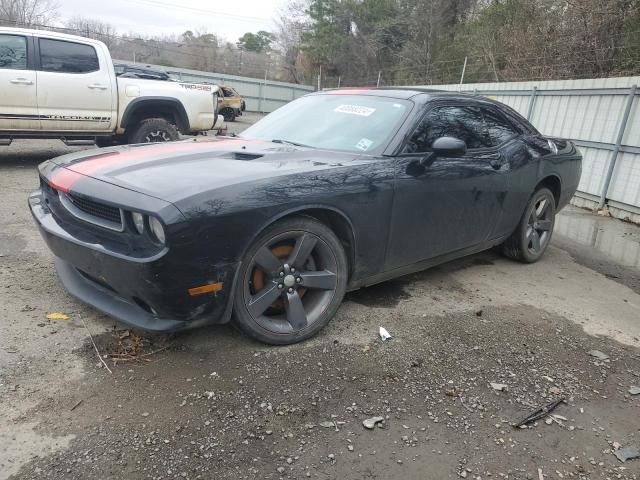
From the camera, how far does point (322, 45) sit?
3562 cm

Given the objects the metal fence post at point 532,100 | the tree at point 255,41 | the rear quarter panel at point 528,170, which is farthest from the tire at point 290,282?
the tree at point 255,41

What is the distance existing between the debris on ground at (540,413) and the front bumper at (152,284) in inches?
63.7

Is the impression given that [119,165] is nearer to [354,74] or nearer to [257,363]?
[257,363]

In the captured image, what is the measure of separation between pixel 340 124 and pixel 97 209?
1.85 m

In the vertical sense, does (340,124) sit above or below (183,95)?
above

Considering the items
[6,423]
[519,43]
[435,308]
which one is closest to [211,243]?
[6,423]

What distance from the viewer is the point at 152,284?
2.41 meters

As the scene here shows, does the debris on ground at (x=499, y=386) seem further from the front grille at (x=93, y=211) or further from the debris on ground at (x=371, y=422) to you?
the front grille at (x=93, y=211)

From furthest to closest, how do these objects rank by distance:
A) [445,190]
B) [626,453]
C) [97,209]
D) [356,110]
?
[356,110], [445,190], [97,209], [626,453]

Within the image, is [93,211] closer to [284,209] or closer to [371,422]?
[284,209]

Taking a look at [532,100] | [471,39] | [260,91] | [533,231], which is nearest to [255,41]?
Result: [260,91]

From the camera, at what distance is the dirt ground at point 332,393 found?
82.8 inches

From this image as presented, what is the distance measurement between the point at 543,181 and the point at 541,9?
14.3 metres

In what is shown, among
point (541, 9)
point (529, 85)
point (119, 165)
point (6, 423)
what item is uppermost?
point (541, 9)
